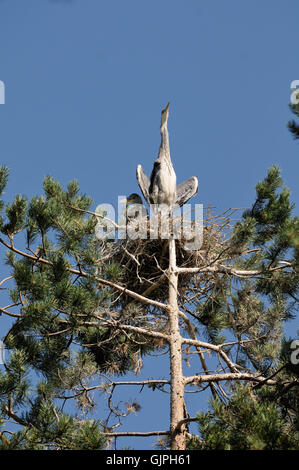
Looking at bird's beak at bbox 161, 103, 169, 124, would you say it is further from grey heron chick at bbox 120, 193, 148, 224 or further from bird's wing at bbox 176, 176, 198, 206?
grey heron chick at bbox 120, 193, 148, 224

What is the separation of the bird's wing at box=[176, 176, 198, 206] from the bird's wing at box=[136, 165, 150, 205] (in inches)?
18.9

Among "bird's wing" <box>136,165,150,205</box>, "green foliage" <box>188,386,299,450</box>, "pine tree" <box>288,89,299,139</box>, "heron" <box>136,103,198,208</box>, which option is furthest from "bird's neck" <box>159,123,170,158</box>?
"green foliage" <box>188,386,299,450</box>

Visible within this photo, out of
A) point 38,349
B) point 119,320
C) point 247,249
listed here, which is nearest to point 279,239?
point 247,249

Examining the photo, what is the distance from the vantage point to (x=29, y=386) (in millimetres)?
7555

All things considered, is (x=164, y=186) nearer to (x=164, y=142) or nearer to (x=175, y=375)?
(x=164, y=142)

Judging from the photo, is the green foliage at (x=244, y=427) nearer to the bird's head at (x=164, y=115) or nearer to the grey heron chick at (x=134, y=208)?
the grey heron chick at (x=134, y=208)

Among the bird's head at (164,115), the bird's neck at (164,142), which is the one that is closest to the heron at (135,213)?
the bird's neck at (164,142)

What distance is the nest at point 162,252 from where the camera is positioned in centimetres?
1014

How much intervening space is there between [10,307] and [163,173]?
4.34 meters

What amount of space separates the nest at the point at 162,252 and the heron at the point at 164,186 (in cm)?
114

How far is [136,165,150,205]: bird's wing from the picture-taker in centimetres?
1155

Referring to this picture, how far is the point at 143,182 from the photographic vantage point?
1166 cm

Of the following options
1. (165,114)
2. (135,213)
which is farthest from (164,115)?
(135,213)

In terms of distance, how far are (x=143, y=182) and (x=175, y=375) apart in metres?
4.20
